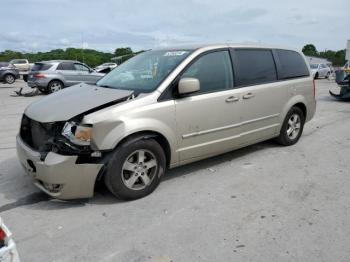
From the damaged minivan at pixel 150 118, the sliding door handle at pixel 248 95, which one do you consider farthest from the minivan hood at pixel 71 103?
the sliding door handle at pixel 248 95

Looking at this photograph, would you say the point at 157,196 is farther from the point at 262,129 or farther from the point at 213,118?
the point at 262,129

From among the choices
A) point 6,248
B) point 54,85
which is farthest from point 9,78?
point 6,248

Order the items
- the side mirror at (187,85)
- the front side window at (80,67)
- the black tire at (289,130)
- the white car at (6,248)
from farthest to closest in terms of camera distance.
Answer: the front side window at (80,67) < the black tire at (289,130) < the side mirror at (187,85) < the white car at (6,248)

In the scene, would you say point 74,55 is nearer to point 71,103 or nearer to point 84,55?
point 84,55

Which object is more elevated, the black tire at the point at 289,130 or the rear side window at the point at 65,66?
the rear side window at the point at 65,66

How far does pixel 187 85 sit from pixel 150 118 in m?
0.60

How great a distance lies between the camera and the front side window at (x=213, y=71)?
14.7 ft

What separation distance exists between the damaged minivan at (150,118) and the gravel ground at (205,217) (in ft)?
0.94

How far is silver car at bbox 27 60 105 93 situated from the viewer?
1598 cm

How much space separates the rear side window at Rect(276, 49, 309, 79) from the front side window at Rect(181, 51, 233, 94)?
1363 millimetres

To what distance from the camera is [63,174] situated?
11.6 ft

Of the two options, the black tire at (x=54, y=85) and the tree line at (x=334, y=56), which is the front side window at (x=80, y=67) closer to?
the black tire at (x=54, y=85)

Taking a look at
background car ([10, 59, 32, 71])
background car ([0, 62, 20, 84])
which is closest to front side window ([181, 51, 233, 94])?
background car ([0, 62, 20, 84])

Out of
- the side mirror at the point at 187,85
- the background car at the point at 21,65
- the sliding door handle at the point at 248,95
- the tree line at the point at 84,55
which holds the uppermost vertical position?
the tree line at the point at 84,55
